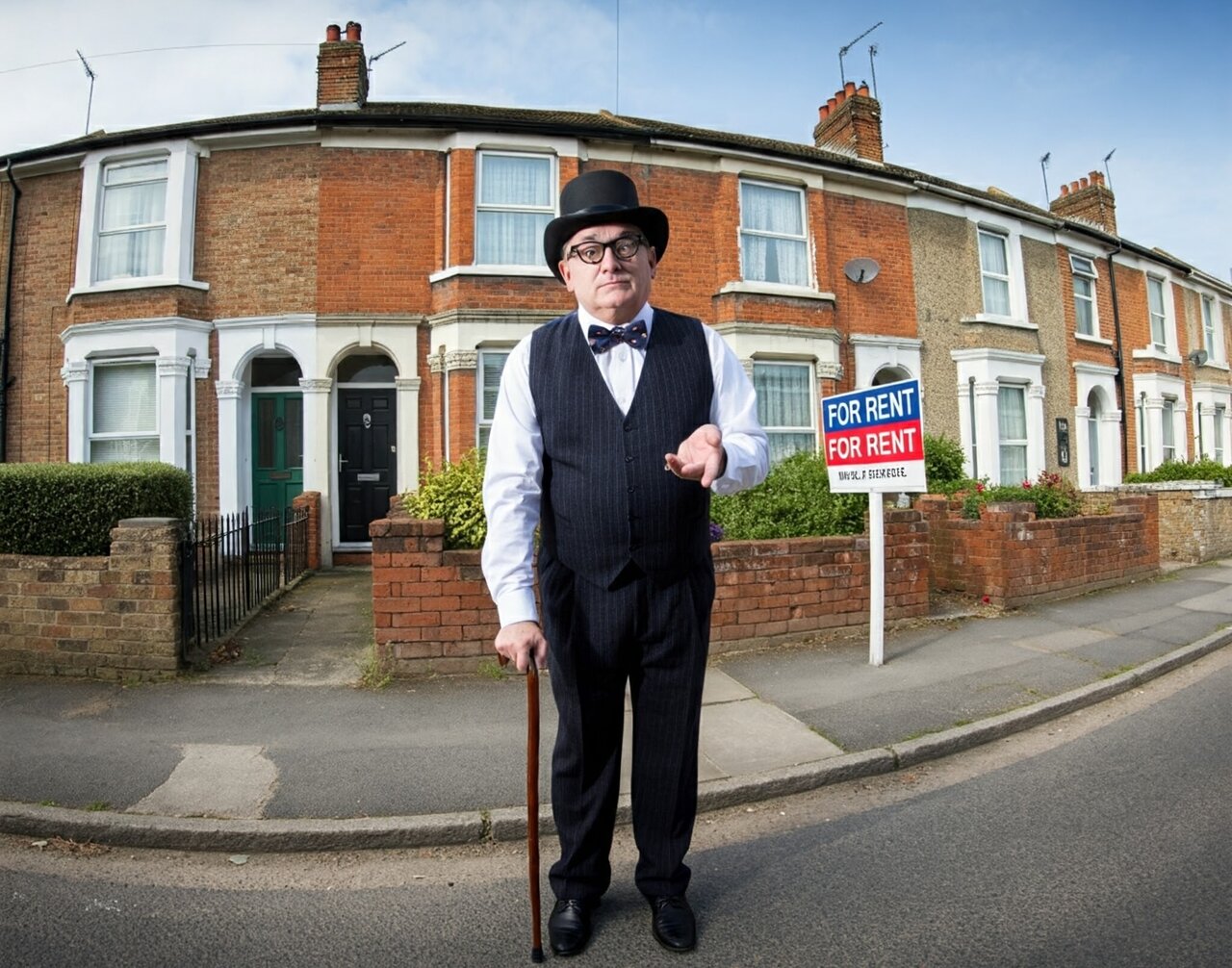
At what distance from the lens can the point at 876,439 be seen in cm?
570

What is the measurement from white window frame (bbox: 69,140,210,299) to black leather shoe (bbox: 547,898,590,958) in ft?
35.5

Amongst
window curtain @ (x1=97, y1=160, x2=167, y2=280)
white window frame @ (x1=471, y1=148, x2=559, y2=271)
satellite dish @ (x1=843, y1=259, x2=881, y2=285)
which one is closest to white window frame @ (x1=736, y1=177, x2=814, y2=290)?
satellite dish @ (x1=843, y1=259, x2=881, y2=285)

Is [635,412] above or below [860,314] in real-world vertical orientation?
below

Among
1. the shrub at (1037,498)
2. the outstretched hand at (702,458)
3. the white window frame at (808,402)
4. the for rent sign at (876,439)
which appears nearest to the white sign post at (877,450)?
the for rent sign at (876,439)

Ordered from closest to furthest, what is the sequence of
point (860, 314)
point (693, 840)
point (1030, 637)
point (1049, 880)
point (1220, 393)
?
1. point (1049, 880)
2. point (693, 840)
3. point (1030, 637)
4. point (860, 314)
5. point (1220, 393)

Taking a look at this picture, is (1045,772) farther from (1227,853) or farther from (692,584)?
(692,584)

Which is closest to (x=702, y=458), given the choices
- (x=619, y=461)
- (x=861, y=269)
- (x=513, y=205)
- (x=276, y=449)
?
(x=619, y=461)

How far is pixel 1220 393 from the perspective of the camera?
20.1 metres

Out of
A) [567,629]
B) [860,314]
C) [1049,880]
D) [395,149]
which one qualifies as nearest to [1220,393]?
[860,314]

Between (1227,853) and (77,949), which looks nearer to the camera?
(77,949)

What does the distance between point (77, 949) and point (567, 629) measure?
1.81 m

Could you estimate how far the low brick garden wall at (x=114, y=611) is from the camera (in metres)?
4.93

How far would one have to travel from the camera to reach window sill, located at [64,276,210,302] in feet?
34.2

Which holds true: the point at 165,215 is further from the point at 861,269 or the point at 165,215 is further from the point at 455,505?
the point at 861,269
